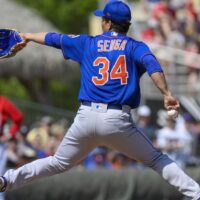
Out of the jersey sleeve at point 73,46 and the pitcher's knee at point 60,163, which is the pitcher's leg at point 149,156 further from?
the jersey sleeve at point 73,46

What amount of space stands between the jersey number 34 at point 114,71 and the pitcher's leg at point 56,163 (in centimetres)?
53

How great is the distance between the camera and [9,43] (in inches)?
361

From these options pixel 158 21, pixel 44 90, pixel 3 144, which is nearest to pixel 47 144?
pixel 3 144

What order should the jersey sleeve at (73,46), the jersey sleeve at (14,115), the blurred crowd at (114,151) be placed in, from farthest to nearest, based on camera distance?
1. the blurred crowd at (114,151)
2. the jersey sleeve at (14,115)
3. the jersey sleeve at (73,46)

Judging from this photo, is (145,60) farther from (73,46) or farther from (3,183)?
(3,183)

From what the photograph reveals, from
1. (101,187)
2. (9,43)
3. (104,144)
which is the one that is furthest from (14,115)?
(104,144)

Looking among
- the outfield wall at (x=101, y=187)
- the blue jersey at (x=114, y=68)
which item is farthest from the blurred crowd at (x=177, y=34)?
the blue jersey at (x=114, y=68)

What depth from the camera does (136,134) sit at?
8680 millimetres

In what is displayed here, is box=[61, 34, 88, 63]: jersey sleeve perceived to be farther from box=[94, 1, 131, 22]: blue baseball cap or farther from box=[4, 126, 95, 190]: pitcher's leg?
box=[4, 126, 95, 190]: pitcher's leg

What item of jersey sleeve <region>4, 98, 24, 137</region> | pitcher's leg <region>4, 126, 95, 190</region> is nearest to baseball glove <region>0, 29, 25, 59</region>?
pitcher's leg <region>4, 126, 95, 190</region>

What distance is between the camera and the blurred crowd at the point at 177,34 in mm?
17734

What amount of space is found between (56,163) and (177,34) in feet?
31.4

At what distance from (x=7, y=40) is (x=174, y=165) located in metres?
2.05

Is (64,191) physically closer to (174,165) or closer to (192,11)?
(174,165)
